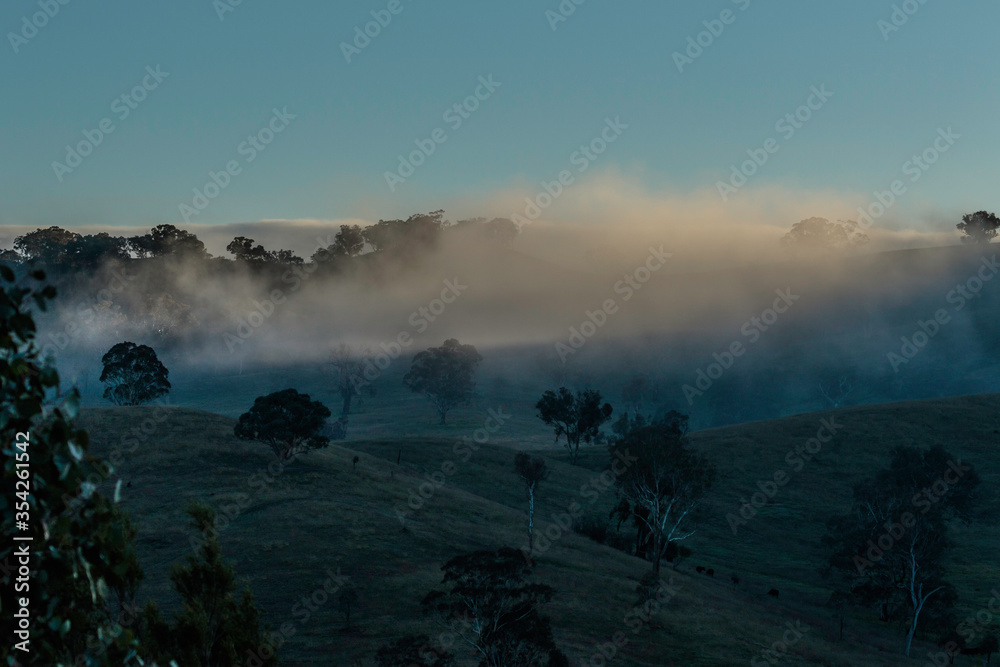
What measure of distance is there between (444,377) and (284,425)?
8713 centimetres

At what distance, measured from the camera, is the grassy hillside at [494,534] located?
4706 cm

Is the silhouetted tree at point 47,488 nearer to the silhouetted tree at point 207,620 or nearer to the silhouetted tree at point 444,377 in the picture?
the silhouetted tree at point 207,620

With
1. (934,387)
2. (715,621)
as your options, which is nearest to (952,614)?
(715,621)

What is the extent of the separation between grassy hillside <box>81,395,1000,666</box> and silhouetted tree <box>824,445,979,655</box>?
Answer: 285 centimetres

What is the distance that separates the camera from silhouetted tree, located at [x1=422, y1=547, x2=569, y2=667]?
36312 millimetres

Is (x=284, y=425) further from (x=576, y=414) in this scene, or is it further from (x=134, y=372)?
(x=576, y=414)

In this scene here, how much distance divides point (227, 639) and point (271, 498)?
161 ft

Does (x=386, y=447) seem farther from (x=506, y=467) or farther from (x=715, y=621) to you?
(x=715, y=621)

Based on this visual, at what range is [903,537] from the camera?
222 feet

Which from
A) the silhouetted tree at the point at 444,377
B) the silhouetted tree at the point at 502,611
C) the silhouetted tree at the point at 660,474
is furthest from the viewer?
the silhouetted tree at the point at 444,377

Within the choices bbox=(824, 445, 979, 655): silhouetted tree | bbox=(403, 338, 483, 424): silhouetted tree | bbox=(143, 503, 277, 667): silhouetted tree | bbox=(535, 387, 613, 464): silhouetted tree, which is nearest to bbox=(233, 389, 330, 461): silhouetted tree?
bbox=(535, 387, 613, 464): silhouetted tree

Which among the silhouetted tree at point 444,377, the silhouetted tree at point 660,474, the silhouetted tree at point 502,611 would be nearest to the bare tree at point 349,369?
the silhouetted tree at point 444,377

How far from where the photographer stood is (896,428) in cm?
11944

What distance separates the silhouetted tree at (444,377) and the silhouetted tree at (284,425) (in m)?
79.5
